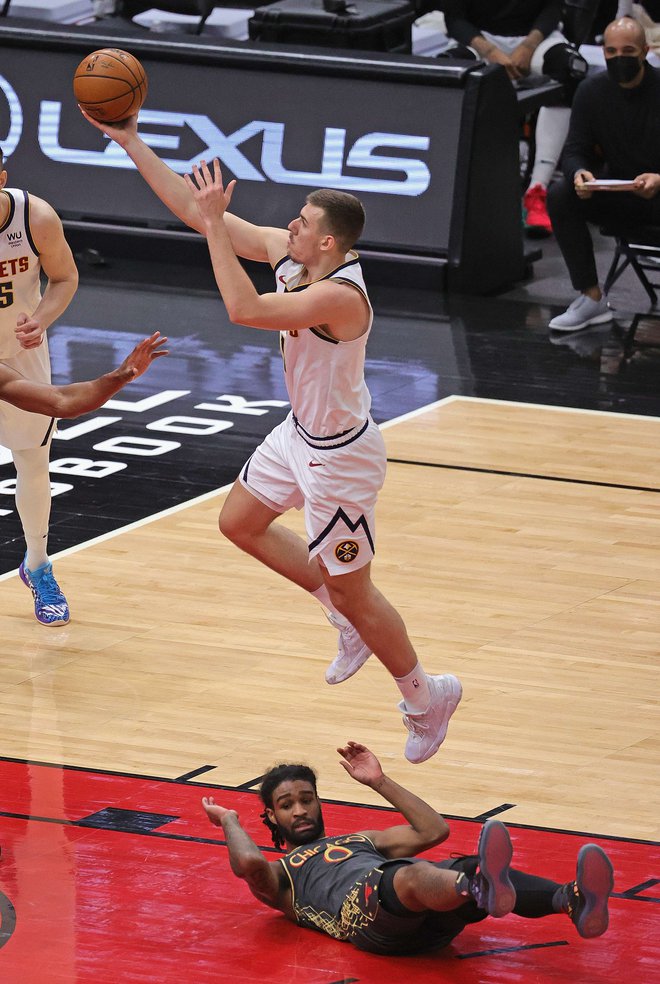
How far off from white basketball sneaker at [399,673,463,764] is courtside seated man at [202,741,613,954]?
69cm

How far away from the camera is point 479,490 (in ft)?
27.3

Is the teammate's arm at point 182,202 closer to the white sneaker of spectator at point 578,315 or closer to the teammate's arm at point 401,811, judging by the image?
the teammate's arm at point 401,811

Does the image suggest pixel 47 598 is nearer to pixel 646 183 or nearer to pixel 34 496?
pixel 34 496

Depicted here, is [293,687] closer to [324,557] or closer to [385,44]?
[324,557]

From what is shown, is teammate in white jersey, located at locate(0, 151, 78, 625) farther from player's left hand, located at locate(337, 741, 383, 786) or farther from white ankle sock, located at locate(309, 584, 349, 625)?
player's left hand, located at locate(337, 741, 383, 786)

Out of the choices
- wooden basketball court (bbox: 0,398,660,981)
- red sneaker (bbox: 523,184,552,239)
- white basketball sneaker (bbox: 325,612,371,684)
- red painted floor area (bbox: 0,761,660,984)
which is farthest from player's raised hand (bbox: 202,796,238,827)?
red sneaker (bbox: 523,184,552,239)

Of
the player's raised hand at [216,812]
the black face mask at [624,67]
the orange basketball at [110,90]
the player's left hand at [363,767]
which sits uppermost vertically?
the orange basketball at [110,90]

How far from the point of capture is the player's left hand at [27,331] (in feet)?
18.7

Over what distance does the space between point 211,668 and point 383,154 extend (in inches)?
238

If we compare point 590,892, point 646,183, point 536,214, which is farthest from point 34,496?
point 536,214

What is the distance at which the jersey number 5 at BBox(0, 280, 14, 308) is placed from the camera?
21.0ft


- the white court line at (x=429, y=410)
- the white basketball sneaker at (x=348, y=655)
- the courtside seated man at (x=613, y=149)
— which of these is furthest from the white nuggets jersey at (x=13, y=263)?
the courtside seated man at (x=613, y=149)

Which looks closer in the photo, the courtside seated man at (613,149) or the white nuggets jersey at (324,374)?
the white nuggets jersey at (324,374)

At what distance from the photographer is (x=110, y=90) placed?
5.52 m
